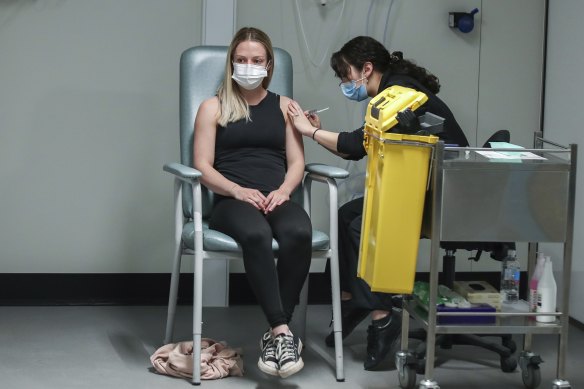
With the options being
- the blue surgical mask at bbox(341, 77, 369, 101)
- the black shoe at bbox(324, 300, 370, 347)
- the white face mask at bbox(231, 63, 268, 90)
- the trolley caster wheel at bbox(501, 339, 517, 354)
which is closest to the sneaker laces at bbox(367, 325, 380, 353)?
the black shoe at bbox(324, 300, 370, 347)

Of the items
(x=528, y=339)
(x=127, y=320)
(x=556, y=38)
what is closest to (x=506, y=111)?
(x=556, y=38)

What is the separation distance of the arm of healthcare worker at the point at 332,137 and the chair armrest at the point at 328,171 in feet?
0.30

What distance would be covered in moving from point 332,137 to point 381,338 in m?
0.70

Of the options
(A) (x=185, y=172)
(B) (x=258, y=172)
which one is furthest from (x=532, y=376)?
(A) (x=185, y=172)

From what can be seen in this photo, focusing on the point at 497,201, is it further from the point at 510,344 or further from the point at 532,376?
the point at 510,344

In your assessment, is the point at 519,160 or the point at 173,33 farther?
the point at 173,33

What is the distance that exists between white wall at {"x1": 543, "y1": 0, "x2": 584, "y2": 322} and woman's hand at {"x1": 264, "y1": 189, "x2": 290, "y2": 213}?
1272mm

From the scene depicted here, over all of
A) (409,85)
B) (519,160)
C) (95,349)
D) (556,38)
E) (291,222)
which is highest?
(556,38)

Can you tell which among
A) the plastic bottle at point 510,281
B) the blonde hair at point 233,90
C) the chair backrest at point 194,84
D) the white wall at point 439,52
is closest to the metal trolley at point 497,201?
the plastic bottle at point 510,281

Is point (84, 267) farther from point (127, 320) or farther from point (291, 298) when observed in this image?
point (291, 298)

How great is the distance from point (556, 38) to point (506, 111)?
0.37 meters

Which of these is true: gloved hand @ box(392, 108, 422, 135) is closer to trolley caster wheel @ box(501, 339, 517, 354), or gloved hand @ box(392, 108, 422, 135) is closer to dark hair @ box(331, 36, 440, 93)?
dark hair @ box(331, 36, 440, 93)

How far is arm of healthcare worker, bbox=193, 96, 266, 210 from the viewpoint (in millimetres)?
3225

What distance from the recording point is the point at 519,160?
A: 8.91 feet
